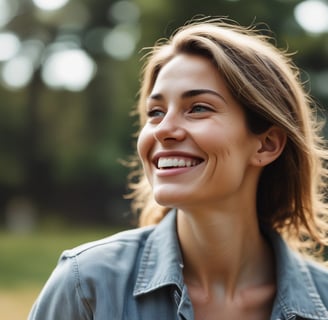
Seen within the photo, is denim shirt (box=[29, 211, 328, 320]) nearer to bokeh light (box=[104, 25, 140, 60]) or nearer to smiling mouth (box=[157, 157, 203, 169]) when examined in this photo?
smiling mouth (box=[157, 157, 203, 169])

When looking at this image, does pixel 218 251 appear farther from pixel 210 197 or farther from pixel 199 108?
pixel 199 108

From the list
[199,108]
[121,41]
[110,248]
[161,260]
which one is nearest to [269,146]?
[199,108]

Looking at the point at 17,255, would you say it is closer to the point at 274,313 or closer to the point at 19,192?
the point at 19,192

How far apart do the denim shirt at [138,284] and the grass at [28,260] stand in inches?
221

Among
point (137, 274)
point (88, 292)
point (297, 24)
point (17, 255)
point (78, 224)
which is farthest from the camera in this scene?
point (78, 224)

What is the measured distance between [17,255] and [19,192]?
841cm

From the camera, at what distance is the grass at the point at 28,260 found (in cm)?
930

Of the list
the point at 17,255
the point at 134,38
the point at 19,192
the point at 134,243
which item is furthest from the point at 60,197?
the point at 134,243

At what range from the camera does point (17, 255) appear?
49.3ft

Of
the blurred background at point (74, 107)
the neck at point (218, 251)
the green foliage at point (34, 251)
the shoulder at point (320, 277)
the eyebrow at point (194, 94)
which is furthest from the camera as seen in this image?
the blurred background at point (74, 107)

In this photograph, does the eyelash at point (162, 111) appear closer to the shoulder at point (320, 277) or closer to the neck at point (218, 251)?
the neck at point (218, 251)

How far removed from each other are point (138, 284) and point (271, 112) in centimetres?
79

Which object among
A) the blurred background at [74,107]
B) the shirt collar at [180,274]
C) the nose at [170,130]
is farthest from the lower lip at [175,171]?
the blurred background at [74,107]

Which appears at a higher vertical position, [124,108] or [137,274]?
[124,108]
